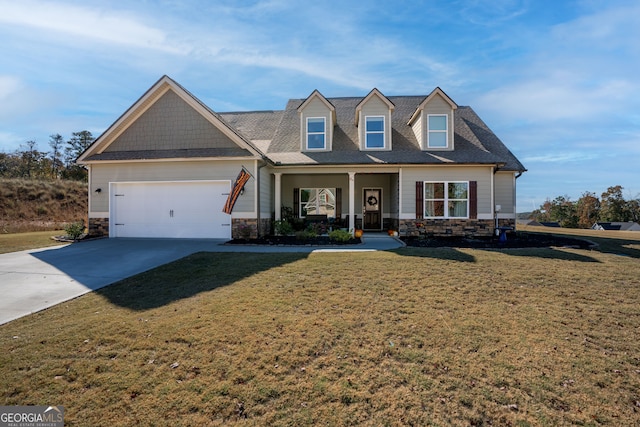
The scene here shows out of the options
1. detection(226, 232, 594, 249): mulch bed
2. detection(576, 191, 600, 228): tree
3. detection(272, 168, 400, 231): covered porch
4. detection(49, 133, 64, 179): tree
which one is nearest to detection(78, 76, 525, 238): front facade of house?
detection(226, 232, 594, 249): mulch bed

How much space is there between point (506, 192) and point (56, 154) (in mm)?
43426

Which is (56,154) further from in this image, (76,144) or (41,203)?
(41,203)

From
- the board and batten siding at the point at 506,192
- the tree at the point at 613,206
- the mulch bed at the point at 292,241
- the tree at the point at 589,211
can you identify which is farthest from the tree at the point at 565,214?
the mulch bed at the point at 292,241

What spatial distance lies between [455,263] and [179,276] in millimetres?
6838

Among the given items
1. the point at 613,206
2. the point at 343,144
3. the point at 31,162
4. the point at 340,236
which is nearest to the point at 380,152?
the point at 343,144

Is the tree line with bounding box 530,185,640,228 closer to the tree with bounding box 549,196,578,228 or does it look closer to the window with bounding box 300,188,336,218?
the tree with bounding box 549,196,578,228

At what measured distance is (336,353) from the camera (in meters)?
3.39

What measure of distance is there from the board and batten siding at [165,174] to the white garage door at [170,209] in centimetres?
25

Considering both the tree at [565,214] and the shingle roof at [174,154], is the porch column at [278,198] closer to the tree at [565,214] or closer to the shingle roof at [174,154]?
the shingle roof at [174,154]

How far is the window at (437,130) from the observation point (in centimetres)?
1385

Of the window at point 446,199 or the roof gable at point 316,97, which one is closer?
the window at point 446,199

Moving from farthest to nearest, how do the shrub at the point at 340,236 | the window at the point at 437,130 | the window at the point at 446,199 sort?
1. the window at the point at 437,130
2. the window at the point at 446,199
3. the shrub at the point at 340,236

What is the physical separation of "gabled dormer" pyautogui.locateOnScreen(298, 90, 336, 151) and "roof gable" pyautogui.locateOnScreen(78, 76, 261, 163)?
3.13 metres

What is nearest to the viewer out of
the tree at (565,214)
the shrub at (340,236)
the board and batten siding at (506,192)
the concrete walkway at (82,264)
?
the concrete walkway at (82,264)
